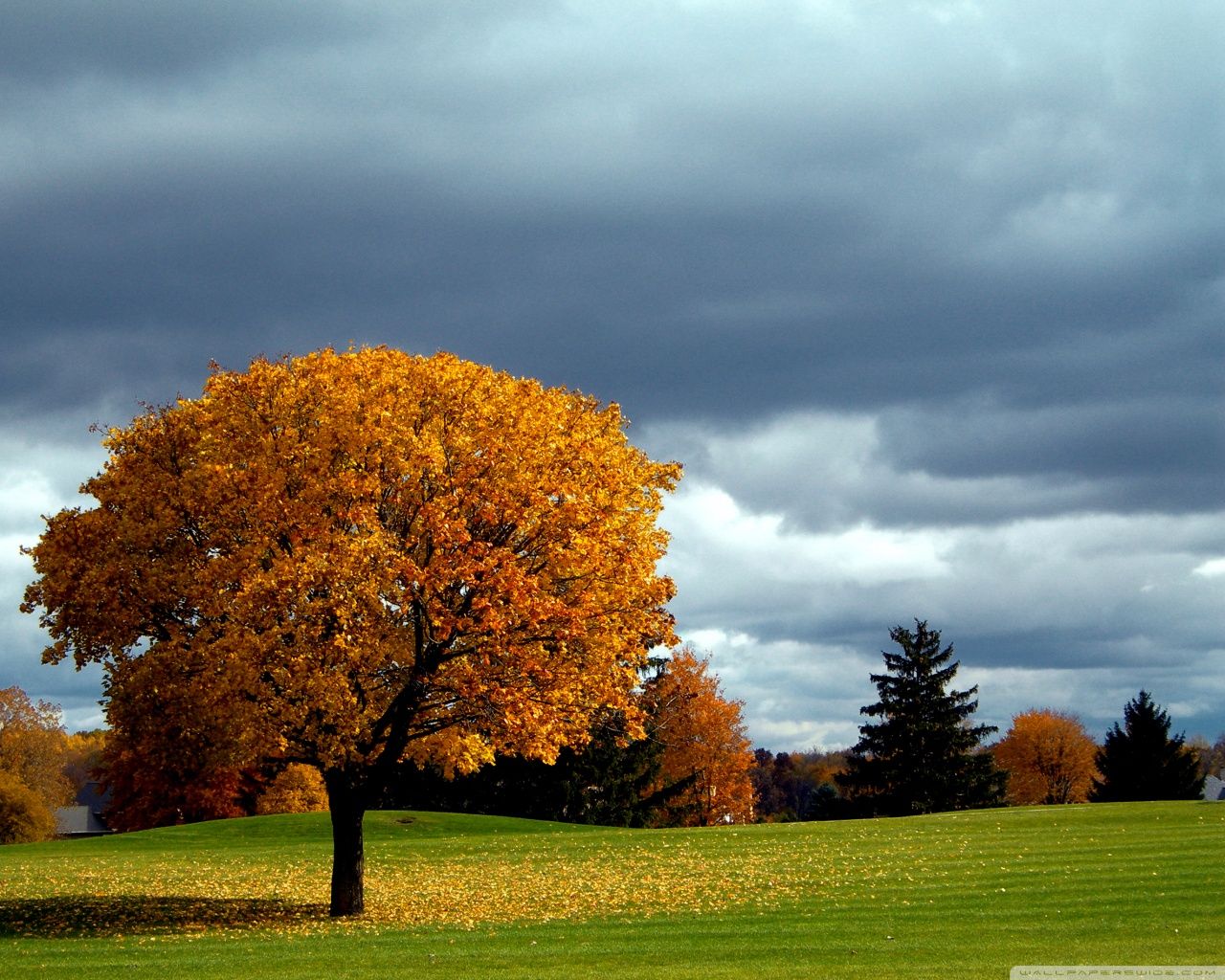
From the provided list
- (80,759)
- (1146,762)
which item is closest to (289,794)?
(1146,762)

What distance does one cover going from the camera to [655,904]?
2758 cm

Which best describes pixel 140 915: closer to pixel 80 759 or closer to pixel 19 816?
pixel 19 816

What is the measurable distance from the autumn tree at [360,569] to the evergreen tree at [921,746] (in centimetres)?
5769

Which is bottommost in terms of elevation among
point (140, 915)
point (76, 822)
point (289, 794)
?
point (76, 822)

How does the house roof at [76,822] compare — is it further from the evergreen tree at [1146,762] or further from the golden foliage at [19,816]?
the evergreen tree at [1146,762]

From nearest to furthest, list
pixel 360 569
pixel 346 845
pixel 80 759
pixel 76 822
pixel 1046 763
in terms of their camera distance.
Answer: pixel 360 569, pixel 346 845, pixel 1046 763, pixel 76 822, pixel 80 759

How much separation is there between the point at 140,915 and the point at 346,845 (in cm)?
544

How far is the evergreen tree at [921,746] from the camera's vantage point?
78.2 metres

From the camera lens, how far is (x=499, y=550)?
78.9 ft

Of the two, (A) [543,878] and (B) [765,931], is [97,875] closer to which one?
(A) [543,878]

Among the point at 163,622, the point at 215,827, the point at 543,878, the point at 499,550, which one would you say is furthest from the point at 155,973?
the point at 215,827

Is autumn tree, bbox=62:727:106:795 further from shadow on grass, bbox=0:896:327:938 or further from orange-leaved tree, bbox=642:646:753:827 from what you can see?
shadow on grass, bbox=0:896:327:938

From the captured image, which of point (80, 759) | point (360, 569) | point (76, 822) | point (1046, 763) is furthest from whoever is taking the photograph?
point (80, 759)

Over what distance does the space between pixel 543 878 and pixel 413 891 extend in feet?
14.0
